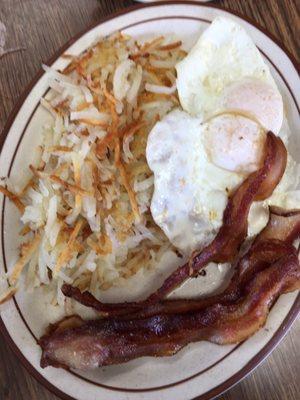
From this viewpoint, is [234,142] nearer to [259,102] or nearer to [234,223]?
[259,102]

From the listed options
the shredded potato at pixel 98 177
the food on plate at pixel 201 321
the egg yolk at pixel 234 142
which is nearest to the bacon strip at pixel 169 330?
the food on plate at pixel 201 321

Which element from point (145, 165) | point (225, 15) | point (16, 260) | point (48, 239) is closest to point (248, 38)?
point (225, 15)

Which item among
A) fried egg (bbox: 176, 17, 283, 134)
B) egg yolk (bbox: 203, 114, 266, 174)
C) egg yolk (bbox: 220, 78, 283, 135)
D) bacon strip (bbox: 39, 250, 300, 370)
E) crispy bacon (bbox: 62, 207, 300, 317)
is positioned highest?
fried egg (bbox: 176, 17, 283, 134)

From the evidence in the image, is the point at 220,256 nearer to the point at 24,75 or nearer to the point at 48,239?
the point at 48,239

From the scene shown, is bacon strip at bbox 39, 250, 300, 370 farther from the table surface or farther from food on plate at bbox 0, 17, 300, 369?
the table surface

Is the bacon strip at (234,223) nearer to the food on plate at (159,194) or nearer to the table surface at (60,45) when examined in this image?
the food on plate at (159,194)

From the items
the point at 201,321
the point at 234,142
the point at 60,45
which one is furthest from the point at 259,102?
the point at 60,45

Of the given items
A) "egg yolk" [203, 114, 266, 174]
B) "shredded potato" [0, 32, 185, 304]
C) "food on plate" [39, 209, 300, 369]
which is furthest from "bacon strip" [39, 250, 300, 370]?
"egg yolk" [203, 114, 266, 174]
